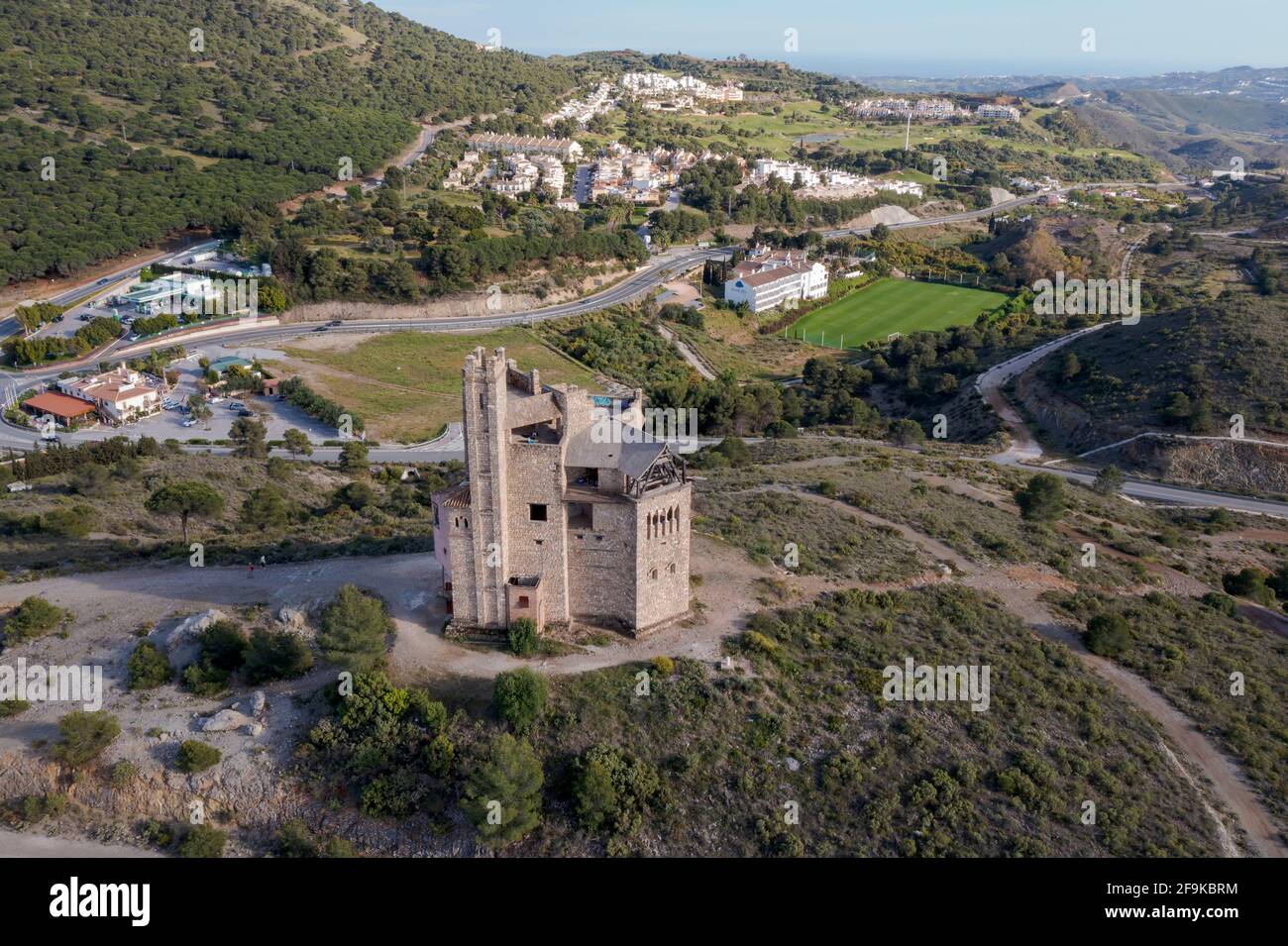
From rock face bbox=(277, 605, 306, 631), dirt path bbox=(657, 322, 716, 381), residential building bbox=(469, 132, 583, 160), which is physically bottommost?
rock face bbox=(277, 605, 306, 631)

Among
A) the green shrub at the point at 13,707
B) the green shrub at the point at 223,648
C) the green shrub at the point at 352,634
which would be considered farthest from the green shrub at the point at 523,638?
the green shrub at the point at 13,707

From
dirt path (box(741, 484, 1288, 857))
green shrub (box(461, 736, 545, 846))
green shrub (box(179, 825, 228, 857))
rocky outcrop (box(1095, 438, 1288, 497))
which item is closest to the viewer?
green shrub (box(461, 736, 545, 846))

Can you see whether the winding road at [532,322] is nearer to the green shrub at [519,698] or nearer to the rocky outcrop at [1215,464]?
the rocky outcrop at [1215,464]

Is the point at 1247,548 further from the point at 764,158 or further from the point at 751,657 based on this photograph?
the point at 764,158

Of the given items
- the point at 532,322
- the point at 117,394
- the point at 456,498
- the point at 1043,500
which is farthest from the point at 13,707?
the point at 532,322

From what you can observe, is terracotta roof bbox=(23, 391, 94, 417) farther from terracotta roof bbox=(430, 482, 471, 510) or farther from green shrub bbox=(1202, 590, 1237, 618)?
green shrub bbox=(1202, 590, 1237, 618)

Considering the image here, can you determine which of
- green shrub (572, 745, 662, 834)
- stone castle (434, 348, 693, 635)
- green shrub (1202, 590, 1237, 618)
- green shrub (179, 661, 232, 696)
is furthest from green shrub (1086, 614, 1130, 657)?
green shrub (179, 661, 232, 696)
